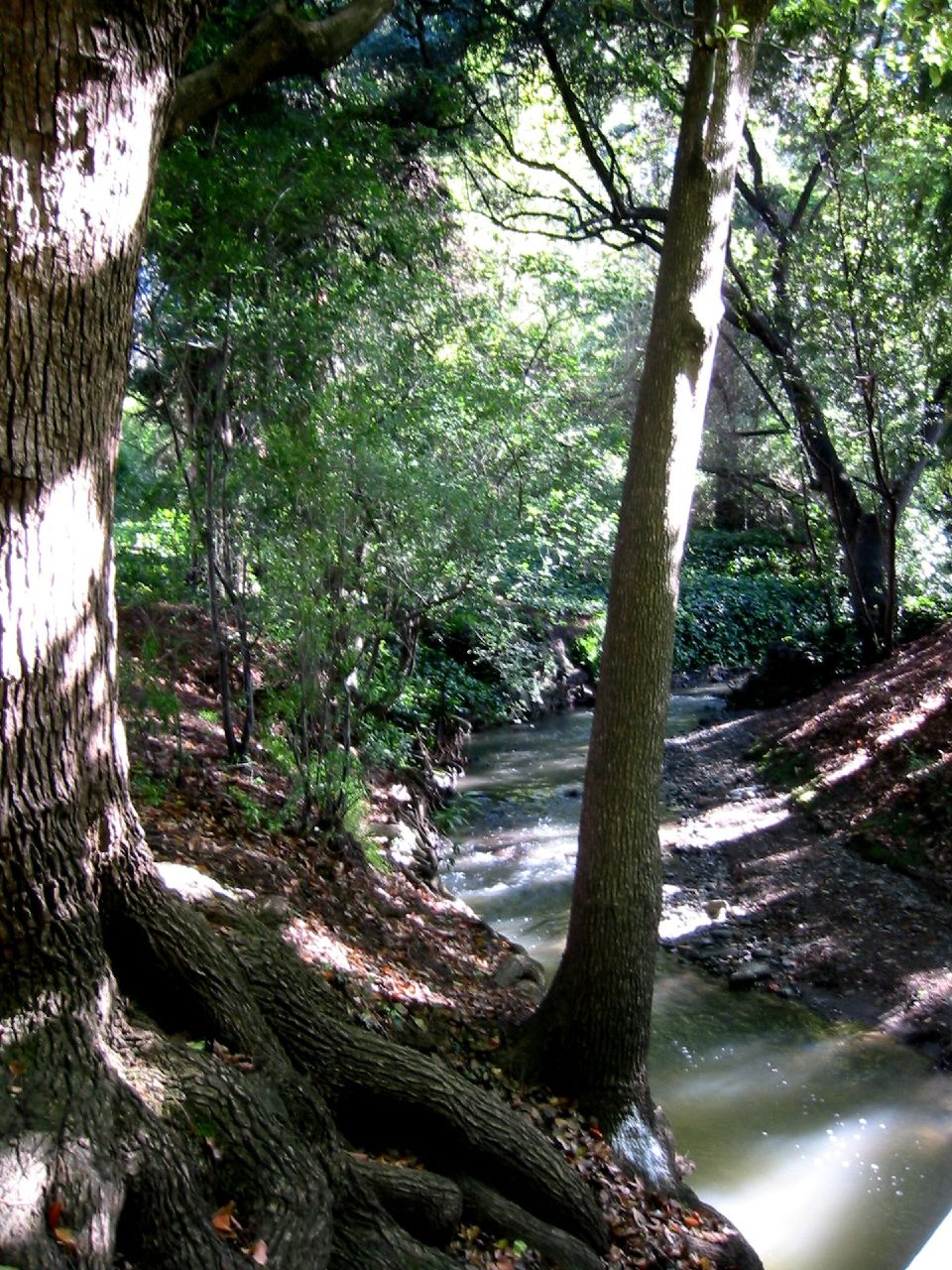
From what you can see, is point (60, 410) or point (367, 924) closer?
point (60, 410)

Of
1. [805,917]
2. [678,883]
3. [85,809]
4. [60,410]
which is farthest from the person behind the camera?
[678,883]

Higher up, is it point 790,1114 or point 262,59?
point 262,59

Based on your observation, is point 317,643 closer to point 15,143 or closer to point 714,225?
point 714,225

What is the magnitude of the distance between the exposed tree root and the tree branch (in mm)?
4610

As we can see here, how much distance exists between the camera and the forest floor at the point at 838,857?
9344mm

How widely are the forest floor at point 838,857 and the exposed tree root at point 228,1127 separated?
4993 millimetres

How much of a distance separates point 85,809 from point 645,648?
349cm

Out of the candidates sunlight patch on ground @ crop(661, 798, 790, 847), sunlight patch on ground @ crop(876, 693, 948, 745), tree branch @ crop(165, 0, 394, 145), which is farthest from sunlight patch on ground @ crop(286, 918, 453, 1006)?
sunlight patch on ground @ crop(876, 693, 948, 745)

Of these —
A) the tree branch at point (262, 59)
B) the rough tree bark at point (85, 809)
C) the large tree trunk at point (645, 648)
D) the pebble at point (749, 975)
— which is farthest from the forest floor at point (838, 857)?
the tree branch at point (262, 59)

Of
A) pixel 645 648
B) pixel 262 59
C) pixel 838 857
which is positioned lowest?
pixel 838 857

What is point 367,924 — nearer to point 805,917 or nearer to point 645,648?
point 645,648

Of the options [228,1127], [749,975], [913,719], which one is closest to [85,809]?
[228,1127]

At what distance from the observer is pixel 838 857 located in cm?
1166

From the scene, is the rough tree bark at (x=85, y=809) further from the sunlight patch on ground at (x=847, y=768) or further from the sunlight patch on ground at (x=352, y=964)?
the sunlight patch on ground at (x=847, y=768)
